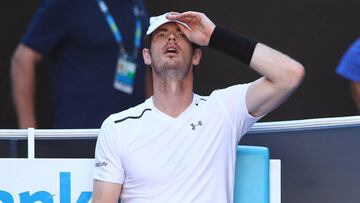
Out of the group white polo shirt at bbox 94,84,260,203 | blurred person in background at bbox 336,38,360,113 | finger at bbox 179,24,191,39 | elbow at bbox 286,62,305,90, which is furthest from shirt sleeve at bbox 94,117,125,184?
blurred person in background at bbox 336,38,360,113

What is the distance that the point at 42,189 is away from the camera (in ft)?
16.5

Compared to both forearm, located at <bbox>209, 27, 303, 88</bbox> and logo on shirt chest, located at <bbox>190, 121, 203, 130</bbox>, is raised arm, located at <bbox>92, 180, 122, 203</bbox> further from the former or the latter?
forearm, located at <bbox>209, 27, 303, 88</bbox>

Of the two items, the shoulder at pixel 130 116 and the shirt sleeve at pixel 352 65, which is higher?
the shirt sleeve at pixel 352 65

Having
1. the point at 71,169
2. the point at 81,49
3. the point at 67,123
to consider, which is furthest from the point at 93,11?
the point at 71,169

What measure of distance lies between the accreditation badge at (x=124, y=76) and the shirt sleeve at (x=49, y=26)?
345 millimetres

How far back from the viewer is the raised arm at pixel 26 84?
20.4 feet

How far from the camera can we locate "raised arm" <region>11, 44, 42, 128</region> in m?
6.23

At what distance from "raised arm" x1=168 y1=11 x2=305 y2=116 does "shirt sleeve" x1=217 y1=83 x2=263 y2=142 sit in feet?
0.07

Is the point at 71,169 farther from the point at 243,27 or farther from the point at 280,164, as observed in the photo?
the point at 243,27

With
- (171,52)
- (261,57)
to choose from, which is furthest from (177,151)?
(261,57)

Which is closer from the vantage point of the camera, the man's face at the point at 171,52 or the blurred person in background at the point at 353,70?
the man's face at the point at 171,52

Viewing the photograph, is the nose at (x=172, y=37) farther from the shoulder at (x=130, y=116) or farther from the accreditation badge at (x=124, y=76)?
the accreditation badge at (x=124, y=76)

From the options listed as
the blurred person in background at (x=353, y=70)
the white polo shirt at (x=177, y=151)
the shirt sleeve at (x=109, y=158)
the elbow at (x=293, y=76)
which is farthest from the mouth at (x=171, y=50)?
the blurred person in background at (x=353, y=70)

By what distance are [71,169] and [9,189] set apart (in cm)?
29
